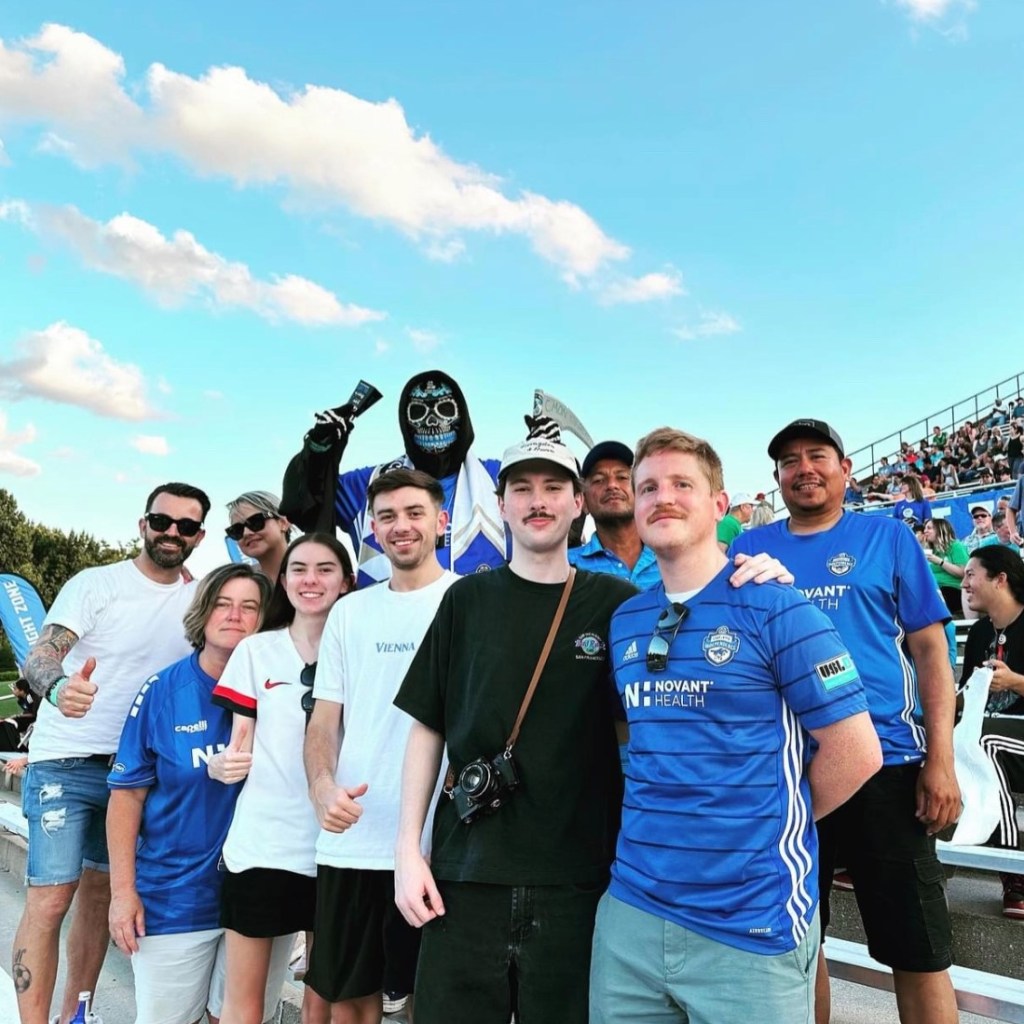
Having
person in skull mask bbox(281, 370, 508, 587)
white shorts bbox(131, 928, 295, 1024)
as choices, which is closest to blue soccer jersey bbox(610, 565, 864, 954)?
white shorts bbox(131, 928, 295, 1024)

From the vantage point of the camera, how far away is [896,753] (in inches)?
105

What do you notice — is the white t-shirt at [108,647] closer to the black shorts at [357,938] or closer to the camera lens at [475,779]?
the black shorts at [357,938]

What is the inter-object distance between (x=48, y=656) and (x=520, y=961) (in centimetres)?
276

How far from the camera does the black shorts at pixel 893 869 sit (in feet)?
8.35

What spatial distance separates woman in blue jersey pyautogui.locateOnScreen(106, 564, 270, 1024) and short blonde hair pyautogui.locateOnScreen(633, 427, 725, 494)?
194 cm

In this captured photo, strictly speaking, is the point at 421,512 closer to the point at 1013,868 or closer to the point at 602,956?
the point at 602,956

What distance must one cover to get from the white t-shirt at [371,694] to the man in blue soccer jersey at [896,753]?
A: 1.37m

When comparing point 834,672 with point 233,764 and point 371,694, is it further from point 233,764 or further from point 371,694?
point 233,764

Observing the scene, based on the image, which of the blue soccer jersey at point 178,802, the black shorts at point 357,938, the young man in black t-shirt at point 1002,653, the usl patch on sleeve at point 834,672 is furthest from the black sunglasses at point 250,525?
the young man in black t-shirt at point 1002,653

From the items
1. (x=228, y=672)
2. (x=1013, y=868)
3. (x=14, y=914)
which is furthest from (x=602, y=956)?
(x=14, y=914)

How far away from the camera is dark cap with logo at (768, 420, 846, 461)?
119 inches

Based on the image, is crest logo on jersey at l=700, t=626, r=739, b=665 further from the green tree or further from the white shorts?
the green tree

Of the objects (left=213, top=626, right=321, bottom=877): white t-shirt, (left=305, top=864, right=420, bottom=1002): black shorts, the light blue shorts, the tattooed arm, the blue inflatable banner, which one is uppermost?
the blue inflatable banner

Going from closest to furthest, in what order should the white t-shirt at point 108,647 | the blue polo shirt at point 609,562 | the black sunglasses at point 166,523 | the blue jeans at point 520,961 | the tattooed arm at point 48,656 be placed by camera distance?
the blue jeans at point 520,961 → the blue polo shirt at point 609,562 → the tattooed arm at point 48,656 → the white t-shirt at point 108,647 → the black sunglasses at point 166,523
